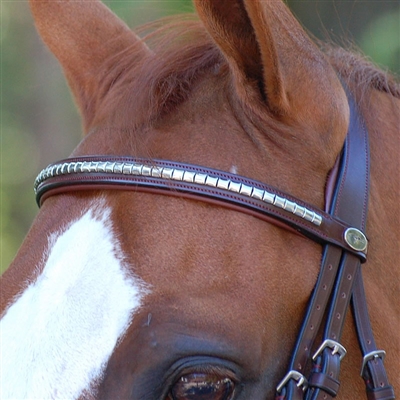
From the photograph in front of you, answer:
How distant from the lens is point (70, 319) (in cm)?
148

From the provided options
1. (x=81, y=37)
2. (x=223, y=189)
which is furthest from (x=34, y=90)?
(x=223, y=189)

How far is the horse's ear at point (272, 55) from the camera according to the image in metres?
Result: 1.56

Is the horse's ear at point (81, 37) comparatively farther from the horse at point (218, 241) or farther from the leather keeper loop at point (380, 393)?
the leather keeper loop at point (380, 393)

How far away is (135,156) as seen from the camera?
5.53 feet

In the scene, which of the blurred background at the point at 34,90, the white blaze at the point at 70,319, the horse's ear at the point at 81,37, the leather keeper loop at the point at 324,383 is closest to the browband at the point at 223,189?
the white blaze at the point at 70,319

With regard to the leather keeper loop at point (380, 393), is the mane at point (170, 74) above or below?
above

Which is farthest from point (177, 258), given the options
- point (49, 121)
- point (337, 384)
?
point (49, 121)

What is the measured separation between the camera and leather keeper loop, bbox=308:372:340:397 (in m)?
1.57

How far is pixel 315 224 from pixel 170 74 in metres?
0.55

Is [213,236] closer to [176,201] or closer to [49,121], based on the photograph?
[176,201]

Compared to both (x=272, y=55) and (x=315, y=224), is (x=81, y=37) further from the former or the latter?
(x=315, y=224)

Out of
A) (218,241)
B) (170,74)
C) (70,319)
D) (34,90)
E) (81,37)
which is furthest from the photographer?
(34,90)

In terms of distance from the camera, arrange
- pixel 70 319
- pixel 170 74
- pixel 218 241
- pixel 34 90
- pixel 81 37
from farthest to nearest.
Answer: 1. pixel 34 90
2. pixel 81 37
3. pixel 170 74
4. pixel 218 241
5. pixel 70 319

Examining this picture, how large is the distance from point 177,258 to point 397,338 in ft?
2.09
